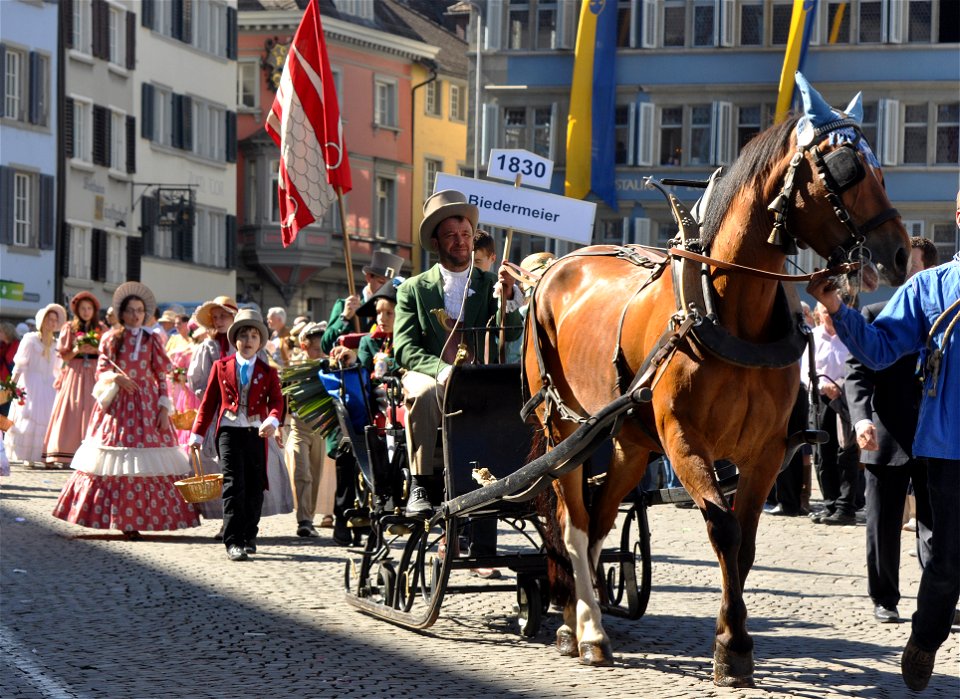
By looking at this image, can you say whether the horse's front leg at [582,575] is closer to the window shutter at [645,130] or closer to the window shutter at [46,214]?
the window shutter at [645,130]

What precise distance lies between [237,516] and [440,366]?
406 cm

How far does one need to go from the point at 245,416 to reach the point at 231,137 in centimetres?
4118

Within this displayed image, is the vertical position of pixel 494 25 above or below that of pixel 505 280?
above

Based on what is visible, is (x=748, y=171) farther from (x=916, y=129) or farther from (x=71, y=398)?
(x=916, y=129)

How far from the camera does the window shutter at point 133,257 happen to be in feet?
157

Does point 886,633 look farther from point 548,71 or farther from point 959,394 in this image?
point 548,71

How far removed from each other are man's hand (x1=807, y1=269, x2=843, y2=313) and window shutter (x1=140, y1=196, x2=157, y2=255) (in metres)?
43.4

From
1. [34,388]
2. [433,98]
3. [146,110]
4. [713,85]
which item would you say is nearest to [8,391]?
[34,388]

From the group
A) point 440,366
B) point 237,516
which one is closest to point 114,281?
point 237,516

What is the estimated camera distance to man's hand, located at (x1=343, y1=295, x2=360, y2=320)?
40.0 ft

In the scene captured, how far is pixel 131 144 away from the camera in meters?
47.9

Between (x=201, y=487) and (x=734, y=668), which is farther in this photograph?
(x=201, y=487)

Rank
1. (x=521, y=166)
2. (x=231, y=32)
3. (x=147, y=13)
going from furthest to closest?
(x=231, y=32) → (x=147, y=13) → (x=521, y=166)

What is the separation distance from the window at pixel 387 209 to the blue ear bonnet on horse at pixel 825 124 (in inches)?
2206
